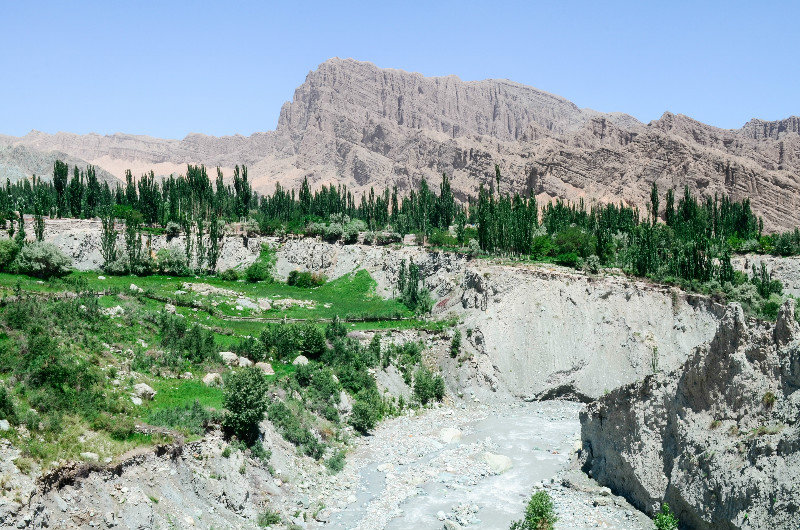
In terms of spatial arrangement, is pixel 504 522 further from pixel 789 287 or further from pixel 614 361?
pixel 789 287

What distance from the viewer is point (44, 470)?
52.8 feet

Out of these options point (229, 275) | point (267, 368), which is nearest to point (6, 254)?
point (229, 275)

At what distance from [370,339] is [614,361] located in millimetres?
15789

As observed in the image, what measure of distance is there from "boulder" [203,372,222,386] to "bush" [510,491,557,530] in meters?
14.7

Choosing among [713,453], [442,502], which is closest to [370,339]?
[442,502]

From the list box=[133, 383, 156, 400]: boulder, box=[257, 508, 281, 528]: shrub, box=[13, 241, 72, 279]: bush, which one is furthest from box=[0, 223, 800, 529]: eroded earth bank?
box=[13, 241, 72, 279]: bush

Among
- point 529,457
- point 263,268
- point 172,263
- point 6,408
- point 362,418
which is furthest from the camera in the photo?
point 263,268

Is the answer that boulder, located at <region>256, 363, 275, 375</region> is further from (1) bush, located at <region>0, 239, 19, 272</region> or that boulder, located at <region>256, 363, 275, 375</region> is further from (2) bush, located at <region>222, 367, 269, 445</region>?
(1) bush, located at <region>0, 239, 19, 272</region>

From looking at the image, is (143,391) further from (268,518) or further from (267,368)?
(267,368)

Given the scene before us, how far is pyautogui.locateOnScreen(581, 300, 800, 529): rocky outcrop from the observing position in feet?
53.3

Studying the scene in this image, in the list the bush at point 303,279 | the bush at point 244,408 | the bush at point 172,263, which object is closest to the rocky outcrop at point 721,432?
the bush at point 244,408

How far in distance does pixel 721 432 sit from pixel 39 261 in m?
48.4

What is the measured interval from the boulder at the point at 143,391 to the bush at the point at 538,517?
47.8ft

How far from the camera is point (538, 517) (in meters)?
19.0
